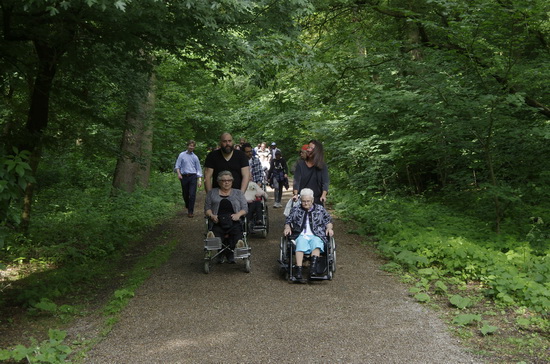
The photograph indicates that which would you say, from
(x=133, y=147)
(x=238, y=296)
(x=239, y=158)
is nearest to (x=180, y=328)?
(x=238, y=296)

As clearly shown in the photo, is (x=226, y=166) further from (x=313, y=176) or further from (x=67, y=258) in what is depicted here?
(x=67, y=258)

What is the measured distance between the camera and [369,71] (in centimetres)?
1334

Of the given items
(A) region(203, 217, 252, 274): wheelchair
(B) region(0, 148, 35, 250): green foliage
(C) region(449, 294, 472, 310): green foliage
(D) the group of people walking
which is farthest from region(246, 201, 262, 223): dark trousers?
(B) region(0, 148, 35, 250): green foliage

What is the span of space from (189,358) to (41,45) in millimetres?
5343

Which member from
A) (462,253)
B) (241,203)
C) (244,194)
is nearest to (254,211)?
(244,194)

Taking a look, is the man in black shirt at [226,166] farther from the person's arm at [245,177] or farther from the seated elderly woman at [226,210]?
the seated elderly woman at [226,210]

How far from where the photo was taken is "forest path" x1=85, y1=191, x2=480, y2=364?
451 cm

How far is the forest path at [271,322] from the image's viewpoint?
14.8 ft

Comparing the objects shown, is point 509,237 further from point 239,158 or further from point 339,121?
point 339,121

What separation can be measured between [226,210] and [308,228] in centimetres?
134

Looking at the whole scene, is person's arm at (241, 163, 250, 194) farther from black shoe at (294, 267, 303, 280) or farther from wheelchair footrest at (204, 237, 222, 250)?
black shoe at (294, 267, 303, 280)

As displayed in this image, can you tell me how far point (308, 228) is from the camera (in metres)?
7.15

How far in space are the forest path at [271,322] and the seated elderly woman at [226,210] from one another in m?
0.58

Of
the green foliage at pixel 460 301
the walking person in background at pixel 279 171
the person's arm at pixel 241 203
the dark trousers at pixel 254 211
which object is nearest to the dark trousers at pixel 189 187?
the walking person in background at pixel 279 171
